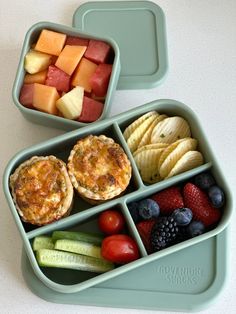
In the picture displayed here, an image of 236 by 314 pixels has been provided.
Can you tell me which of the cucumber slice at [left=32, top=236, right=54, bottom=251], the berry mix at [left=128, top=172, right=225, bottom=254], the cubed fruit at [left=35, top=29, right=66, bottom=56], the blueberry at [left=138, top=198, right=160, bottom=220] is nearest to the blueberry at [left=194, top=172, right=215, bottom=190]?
the berry mix at [left=128, top=172, right=225, bottom=254]

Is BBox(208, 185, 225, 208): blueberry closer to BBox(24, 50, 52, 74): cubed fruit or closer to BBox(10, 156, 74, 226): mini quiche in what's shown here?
BBox(10, 156, 74, 226): mini quiche

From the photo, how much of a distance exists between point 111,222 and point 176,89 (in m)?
0.42

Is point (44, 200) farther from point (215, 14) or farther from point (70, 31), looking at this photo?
point (215, 14)

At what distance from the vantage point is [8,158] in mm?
1359

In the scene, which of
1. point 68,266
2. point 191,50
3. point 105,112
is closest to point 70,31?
point 105,112

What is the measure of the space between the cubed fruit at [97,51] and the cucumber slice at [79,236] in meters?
0.43

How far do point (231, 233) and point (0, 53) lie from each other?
0.77 m

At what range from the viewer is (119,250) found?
1.18 metres

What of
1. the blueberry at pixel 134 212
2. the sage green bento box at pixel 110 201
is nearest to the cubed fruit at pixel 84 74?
the sage green bento box at pixel 110 201

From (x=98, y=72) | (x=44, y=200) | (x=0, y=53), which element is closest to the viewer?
(x=44, y=200)

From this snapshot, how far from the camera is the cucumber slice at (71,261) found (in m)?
1.18

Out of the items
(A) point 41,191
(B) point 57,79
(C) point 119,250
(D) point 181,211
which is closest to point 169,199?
(D) point 181,211

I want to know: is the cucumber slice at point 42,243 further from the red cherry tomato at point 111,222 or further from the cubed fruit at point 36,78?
the cubed fruit at point 36,78

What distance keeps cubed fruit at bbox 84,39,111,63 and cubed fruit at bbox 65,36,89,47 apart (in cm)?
2
